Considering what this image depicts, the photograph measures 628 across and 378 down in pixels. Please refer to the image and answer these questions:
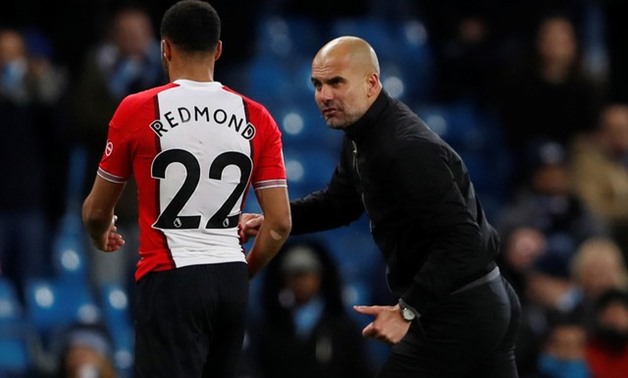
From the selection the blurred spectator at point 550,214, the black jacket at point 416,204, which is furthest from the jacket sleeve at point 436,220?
the blurred spectator at point 550,214

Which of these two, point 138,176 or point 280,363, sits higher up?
point 138,176

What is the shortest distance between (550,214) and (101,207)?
6.03m

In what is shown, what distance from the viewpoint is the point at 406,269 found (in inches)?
232

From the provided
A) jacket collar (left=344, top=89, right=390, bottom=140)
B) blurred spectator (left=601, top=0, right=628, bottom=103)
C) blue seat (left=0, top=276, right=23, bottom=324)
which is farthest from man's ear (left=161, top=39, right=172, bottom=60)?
blurred spectator (left=601, top=0, right=628, bottom=103)

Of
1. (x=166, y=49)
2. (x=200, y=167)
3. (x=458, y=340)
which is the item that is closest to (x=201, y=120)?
(x=200, y=167)

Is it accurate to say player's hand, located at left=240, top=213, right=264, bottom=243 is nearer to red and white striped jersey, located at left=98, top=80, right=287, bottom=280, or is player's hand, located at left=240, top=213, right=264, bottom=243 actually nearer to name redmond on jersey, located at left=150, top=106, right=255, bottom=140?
red and white striped jersey, located at left=98, top=80, right=287, bottom=280

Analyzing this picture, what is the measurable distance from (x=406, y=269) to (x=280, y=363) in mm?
3367

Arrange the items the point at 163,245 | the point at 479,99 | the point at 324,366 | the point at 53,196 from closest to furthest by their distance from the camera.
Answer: the point at 163,245 < the point at 324,366 < the point at 53,196 < the point at 479,99

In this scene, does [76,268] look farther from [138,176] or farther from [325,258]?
[138,176]

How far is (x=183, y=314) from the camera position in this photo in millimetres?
5516

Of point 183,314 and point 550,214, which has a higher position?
point 183,314

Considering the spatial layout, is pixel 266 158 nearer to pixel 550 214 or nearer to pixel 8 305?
pixel 8 305

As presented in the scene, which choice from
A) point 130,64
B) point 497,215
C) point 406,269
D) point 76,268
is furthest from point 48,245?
point 406,269

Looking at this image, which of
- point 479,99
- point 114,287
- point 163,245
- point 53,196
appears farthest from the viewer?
point 479,99
